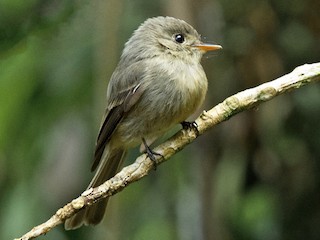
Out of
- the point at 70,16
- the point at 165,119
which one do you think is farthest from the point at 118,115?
the point at 70,16

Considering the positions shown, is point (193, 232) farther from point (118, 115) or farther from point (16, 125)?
point (16, 125)

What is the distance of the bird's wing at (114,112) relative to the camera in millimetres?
3965

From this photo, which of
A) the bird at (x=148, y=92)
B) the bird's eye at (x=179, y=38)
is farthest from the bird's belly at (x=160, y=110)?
the bird's eye at (x=179, y=38)

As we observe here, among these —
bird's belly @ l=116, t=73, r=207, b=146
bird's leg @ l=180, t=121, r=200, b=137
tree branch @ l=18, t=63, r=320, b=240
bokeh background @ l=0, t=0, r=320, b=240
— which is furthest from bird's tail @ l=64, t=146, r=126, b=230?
tree branch @ l=18, t=63, r=320, b=240

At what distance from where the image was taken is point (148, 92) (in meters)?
3.91

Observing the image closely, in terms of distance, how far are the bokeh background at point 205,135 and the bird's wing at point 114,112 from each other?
6cm

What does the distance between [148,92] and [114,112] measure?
253mm

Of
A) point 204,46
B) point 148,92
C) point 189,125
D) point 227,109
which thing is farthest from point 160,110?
point 227,109

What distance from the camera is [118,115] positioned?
4051mm

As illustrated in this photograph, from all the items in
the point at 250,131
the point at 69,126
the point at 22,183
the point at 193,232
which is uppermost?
the point at 69,126

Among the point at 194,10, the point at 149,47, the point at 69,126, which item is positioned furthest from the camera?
the point at 69,126

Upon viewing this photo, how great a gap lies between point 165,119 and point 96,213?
541 mm

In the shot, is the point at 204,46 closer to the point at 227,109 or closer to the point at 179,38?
the point at 179,38

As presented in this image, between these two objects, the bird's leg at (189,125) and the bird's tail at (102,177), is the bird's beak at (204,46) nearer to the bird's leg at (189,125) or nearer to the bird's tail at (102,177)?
the bird's leg at (189,125)
